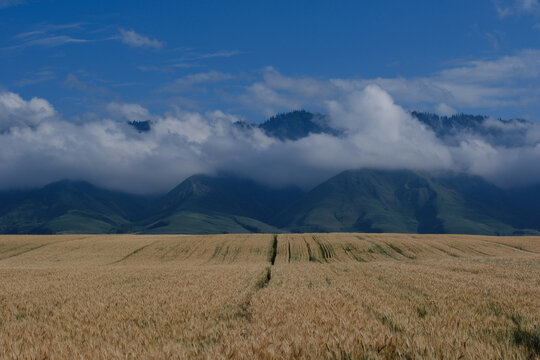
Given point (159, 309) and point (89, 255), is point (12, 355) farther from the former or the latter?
point (89, 255)

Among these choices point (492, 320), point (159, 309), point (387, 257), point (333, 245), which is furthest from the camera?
point (333, 245)

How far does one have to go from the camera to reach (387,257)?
59.3 m

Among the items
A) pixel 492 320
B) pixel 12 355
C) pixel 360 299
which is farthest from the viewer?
pixel 360 299

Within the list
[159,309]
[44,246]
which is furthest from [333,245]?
[159,309]

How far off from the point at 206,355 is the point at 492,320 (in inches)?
341

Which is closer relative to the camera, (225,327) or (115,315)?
(225,327)

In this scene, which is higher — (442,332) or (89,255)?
(442,332)

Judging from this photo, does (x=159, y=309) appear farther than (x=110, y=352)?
Yes

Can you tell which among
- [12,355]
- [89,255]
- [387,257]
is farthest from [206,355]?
[89,255]

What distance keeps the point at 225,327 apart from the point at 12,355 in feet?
16.3

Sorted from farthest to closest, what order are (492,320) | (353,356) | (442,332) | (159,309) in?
(159,309)
(492,320)
(442,332)
(353,356)

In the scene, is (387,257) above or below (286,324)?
below

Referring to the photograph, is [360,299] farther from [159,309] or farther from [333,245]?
[333,245]

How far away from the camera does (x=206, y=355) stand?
8391 mm
